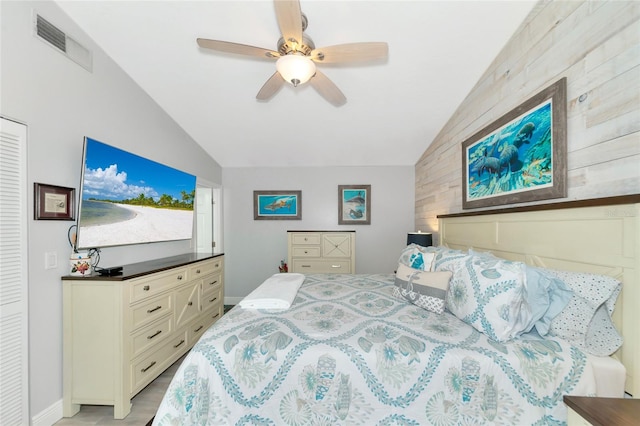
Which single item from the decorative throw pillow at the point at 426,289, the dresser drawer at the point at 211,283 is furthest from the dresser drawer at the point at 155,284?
the decorative throw pillow at the point at 426,289

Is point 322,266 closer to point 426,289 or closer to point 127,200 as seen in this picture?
point 426,289

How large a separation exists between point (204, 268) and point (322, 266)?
1703 mm

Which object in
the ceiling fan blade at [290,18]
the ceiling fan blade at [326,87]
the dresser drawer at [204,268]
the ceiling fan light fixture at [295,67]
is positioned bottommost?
the dresser drawer at [204,268]

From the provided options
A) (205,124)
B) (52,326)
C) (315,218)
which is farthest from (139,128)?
(315,218)

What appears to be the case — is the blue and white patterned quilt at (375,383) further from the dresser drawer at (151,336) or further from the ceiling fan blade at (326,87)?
the ceiling fan blade at (326,87)

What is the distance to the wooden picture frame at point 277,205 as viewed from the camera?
4.58 metres

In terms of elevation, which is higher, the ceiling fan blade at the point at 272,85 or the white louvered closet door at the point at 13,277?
the ceiling fan blade at the point at 272,85

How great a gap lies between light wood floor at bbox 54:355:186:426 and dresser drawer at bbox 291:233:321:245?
2322 millimetres

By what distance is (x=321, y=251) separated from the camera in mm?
4047

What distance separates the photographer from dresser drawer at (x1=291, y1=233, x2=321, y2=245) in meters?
4.05

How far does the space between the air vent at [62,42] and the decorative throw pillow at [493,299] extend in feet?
10.8

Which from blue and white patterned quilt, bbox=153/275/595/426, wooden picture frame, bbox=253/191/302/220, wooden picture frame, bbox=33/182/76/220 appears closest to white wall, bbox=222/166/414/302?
wooden picture frame, bbox=253/191/302/220

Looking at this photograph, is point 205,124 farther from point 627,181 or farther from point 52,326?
point 627,181

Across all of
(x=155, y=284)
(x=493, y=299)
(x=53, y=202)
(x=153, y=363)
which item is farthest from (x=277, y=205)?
(x=493, y=299)
